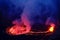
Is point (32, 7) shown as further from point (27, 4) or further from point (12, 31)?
point (12, 31)

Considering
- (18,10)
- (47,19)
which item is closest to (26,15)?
(18,10)

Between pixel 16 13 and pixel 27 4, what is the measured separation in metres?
0.30

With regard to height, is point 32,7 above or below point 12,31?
above

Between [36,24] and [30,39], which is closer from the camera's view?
[30,39]

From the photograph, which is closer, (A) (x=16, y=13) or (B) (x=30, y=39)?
(B) (x=30, y=39)

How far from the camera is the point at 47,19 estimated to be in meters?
3.69

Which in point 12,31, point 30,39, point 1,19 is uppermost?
point 1,19

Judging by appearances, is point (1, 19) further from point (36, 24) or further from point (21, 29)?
point (36, 24)

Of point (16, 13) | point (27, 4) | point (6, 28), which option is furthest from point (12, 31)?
point (27, 4)

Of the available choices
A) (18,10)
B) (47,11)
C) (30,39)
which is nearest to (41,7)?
(47,11)

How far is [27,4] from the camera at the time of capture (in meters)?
3.66

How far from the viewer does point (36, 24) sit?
3.69 m

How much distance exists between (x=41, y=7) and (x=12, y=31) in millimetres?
787

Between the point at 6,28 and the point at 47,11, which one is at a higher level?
the point at 47,11
